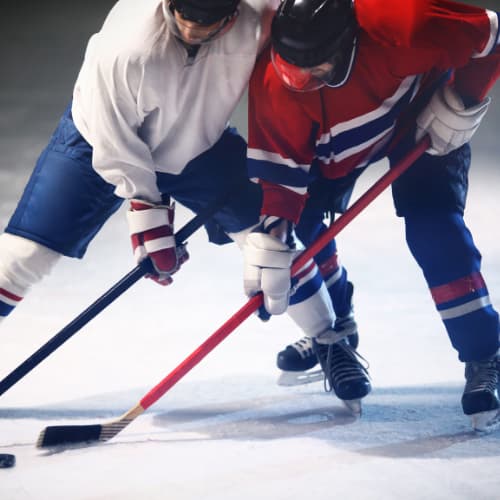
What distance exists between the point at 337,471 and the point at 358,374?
34 cm

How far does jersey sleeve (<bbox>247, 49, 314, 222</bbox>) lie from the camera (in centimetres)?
138

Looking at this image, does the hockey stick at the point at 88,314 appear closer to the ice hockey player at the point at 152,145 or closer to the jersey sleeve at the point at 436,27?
the ice hockey player at the point at 152,145

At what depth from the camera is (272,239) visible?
1.48 metres

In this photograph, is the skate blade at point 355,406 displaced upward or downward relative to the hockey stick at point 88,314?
downward

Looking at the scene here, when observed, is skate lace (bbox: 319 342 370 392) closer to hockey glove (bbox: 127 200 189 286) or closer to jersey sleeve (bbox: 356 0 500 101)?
hockey glove (bbox: 127 200 189 286)

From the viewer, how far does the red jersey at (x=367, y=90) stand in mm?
1304

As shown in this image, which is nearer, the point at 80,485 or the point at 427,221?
the point at 80,485

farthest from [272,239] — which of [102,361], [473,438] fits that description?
[102,361]

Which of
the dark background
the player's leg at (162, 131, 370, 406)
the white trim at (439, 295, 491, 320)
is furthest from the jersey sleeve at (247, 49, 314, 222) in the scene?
the dark background

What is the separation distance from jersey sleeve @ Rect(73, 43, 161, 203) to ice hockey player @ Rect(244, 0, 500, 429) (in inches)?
8.3

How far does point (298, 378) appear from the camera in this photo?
193 centimetres

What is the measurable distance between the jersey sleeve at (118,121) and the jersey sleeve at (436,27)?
0.41 metres

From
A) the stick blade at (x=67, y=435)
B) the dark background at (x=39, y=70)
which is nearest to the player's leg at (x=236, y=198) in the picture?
the stick blade at (x=67, y=435)

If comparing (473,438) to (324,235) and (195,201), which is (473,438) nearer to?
(324,235)
